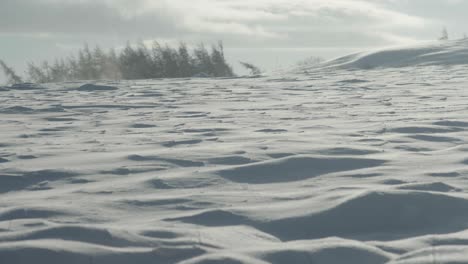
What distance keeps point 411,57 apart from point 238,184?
10.5 metres

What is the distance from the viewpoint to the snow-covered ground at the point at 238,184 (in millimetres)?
2209

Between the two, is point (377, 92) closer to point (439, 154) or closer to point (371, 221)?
point (439, 154)

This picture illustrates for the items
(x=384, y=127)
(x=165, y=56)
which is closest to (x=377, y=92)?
(x=384, y=127)

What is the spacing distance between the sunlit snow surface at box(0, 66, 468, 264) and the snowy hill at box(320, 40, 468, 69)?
627 cm

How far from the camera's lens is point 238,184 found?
3.15 m

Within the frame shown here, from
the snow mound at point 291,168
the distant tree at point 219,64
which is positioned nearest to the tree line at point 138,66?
the distant tree at point 219,64

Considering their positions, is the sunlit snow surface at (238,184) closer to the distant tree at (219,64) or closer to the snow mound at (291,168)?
the snow mound at (291,168)

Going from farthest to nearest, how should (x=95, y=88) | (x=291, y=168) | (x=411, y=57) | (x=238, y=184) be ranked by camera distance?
(x=411, y=57) < (x=95, y=88) < (x=291, y=168) < (x=238, y=184)

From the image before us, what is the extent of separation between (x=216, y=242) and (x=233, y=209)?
15.6 inches

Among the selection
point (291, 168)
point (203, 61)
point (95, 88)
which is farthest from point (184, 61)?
point (291, 168)

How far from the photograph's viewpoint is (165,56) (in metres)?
13.8

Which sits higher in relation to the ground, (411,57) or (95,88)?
(95,88)

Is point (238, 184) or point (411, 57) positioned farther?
point (411, 57)

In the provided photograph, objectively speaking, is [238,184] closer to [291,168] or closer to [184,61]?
[291,168]
